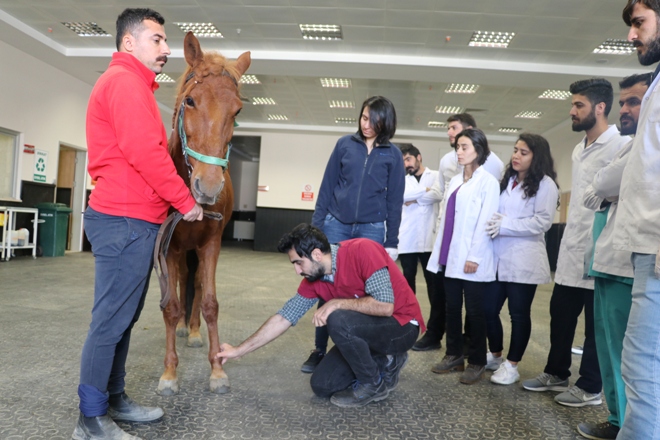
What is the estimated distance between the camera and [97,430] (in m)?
1.79

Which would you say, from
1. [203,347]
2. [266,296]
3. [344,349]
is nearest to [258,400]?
[344,349]

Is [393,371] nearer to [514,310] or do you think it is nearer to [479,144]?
[514,310]

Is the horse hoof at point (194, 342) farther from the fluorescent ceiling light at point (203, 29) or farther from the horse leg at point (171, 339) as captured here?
the fluorescent ceiling light at point (203, 29)

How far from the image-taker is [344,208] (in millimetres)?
2879

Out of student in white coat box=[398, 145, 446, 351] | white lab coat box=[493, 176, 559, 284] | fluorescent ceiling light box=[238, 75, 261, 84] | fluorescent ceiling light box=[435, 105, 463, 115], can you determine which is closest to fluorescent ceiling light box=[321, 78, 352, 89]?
fluorescent ceiling light box=[238, 75, 261, 84]

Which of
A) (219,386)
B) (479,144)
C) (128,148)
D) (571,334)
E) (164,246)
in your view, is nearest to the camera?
(128,148)

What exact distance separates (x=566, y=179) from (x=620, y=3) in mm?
8517

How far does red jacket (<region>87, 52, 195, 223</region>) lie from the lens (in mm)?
1715

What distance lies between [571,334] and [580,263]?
1.40 ft

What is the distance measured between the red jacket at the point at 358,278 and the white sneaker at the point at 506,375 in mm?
711

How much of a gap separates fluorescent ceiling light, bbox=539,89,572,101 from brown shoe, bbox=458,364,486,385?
9.79 meters

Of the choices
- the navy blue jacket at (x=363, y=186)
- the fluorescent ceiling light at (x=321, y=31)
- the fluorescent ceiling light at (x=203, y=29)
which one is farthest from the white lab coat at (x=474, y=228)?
the fluorescent ceiling light at (x=203, y=29)

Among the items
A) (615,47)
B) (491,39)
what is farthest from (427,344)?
(615,47)

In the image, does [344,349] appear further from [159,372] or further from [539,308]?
[539,308]
